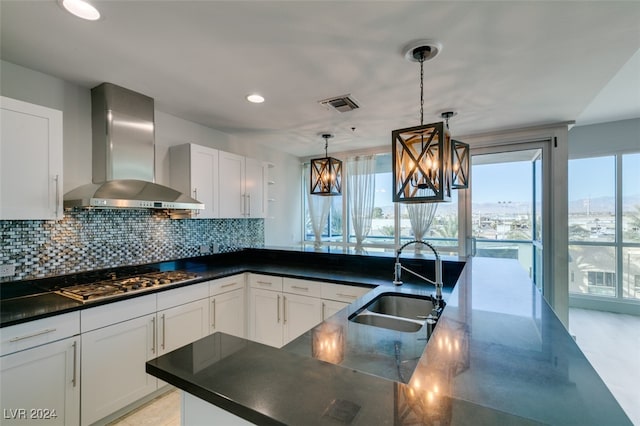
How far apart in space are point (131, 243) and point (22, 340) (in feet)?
3.81

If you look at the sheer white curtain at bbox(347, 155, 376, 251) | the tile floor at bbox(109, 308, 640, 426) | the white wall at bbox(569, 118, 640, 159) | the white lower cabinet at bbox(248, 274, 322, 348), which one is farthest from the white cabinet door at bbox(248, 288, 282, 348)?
the white wall at bbox(569, 118, 640, 159)

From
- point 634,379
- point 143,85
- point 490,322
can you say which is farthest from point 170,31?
point 634,379

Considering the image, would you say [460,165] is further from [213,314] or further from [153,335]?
[153,335]

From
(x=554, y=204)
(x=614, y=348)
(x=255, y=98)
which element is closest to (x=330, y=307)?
(x=255, y=98)

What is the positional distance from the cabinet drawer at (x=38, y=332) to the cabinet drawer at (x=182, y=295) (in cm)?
56

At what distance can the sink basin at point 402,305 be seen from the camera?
198cm

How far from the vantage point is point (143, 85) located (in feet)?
7.80

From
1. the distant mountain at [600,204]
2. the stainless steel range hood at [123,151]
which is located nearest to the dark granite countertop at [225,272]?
the stainless steel range hood at [123,151]

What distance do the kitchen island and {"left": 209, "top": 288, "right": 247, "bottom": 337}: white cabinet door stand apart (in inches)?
69.3

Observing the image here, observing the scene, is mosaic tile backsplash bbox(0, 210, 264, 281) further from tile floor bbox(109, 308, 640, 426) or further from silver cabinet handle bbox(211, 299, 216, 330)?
tile floor bbox(109, 308, 640, 426)

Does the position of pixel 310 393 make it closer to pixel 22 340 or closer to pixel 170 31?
pixel 22 340

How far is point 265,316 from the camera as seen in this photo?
294cm

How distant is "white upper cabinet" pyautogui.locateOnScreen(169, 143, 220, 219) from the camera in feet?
9.64

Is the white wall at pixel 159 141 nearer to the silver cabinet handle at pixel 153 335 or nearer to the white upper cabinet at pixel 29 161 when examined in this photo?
the white upper cabinet at pixel 29 161
